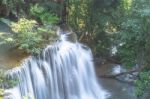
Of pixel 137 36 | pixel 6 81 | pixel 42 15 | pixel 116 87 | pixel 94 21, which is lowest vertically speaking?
pixel 116 87

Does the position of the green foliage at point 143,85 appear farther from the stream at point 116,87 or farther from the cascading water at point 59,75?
the cascading water at point 59,75

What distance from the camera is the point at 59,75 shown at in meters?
13.7

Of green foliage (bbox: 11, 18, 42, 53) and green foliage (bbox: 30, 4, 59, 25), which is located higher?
green foliage (bbox: 30, 4, 59, 25)

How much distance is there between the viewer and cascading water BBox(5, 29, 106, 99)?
11922mm

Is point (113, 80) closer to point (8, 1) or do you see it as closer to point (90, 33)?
point (90, 33)

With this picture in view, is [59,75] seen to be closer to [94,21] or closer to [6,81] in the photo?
[6,81]

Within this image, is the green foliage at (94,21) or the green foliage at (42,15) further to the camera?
the green foliage at (94,21)

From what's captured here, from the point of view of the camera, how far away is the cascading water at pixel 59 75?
11.9 metres

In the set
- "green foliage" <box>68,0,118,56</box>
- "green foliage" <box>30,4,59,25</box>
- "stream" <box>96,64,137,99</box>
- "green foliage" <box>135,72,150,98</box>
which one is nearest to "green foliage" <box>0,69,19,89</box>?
"green foliage" <box>135,72,150,98</box>

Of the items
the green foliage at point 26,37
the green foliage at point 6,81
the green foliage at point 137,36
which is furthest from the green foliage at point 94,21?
the green foliage at point 6,81

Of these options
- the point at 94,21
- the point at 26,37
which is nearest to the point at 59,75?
the point at 26,37

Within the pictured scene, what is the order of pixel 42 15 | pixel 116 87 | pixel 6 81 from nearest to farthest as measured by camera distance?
pixel 6 81 < pixel 116 87 < pixel 42 15

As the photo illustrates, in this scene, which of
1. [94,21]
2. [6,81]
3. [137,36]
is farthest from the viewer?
[94,21]

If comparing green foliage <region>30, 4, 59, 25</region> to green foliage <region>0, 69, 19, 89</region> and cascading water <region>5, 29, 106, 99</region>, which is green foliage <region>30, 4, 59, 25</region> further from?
green foliage <region>0, 69, 19, 89</region>
